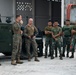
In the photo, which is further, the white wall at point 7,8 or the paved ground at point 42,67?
the white wall at point 7,8

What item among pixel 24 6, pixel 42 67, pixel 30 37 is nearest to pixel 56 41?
pixel 30 37

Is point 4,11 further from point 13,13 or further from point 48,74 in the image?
point 48,74

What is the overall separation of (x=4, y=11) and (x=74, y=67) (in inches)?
A: 750

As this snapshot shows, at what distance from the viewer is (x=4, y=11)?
98.3 feet

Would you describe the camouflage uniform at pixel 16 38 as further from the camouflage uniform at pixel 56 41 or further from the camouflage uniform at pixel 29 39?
the camouflage uniform at pixel 56 41

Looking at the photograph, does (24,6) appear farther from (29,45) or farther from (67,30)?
(29,45)

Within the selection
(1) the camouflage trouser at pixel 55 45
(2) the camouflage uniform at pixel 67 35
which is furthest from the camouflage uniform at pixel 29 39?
(2) the camouflage uniform at pixel 67 35

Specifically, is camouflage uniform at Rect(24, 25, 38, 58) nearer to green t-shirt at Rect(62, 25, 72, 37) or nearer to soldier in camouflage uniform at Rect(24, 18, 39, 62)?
soldier in camouflage uniform at Rect(24, 18, 39, 62)

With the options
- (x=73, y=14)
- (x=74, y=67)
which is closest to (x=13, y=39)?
(x=74, y=67)

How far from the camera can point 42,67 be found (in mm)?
11750

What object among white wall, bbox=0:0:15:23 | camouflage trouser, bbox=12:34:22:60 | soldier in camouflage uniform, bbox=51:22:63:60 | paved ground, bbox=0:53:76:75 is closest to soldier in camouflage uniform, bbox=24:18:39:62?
paved ground, bbox=0:53:76:75

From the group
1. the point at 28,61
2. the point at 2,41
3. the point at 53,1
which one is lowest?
the point at 28,61

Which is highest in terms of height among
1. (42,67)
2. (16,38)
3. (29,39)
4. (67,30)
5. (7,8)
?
(7,8)

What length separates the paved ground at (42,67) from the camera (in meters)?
10.7
